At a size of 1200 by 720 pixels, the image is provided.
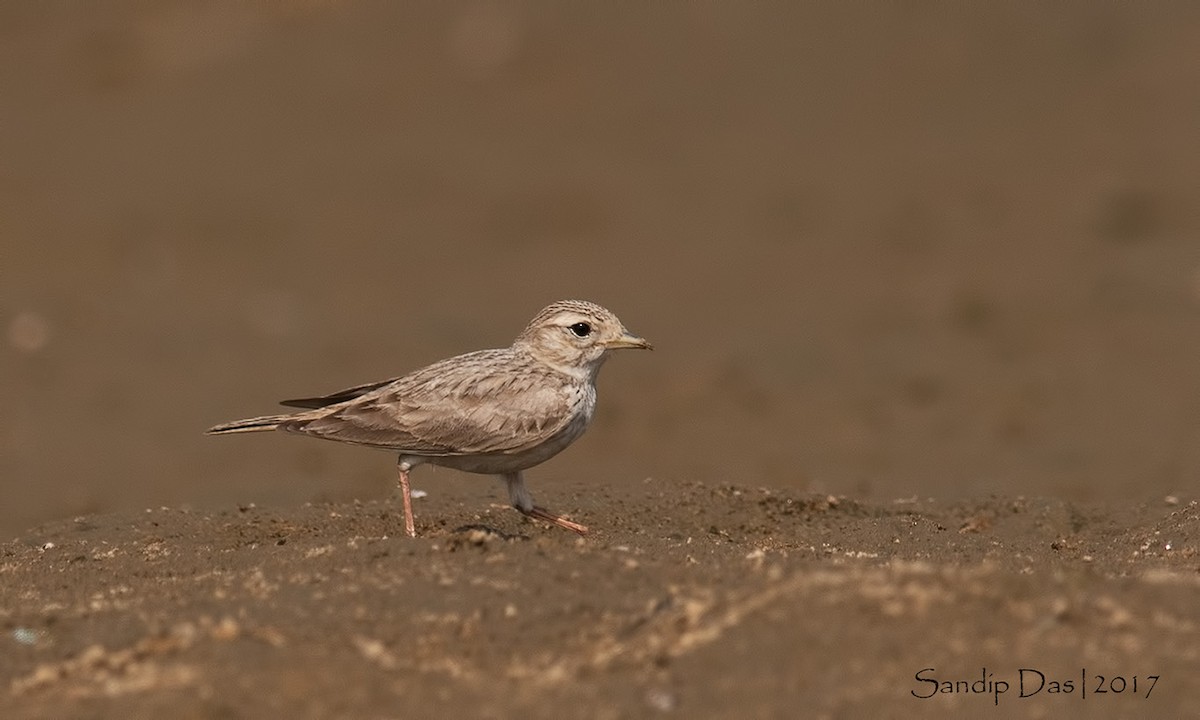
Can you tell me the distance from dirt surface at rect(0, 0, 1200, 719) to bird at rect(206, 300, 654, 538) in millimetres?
514

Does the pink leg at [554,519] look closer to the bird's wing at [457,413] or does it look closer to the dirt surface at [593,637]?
the bird's wing at [457,413]

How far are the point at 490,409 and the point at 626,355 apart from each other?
8545 mm

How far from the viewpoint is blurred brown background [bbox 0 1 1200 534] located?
52.3 feet

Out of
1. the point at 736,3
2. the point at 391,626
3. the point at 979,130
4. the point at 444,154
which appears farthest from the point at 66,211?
the point at 391,626

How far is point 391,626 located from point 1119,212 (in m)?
15.7

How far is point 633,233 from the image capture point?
21.4 m

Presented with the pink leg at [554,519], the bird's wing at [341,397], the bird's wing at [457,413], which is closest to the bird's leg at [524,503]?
the pink leg at [554,519]

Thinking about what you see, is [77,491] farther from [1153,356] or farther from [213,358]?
[1153,356]

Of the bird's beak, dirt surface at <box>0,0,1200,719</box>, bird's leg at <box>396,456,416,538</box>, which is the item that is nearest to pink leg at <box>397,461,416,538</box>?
bird's leg at <box>396,456,416,538</box>

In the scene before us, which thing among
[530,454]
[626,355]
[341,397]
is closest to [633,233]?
[626,355]

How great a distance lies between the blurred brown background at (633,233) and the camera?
1593cm

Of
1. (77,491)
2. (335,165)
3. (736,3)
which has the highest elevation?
(736,3)

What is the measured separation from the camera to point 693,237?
69.8 feet

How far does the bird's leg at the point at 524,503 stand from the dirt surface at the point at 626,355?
0.26 meters
